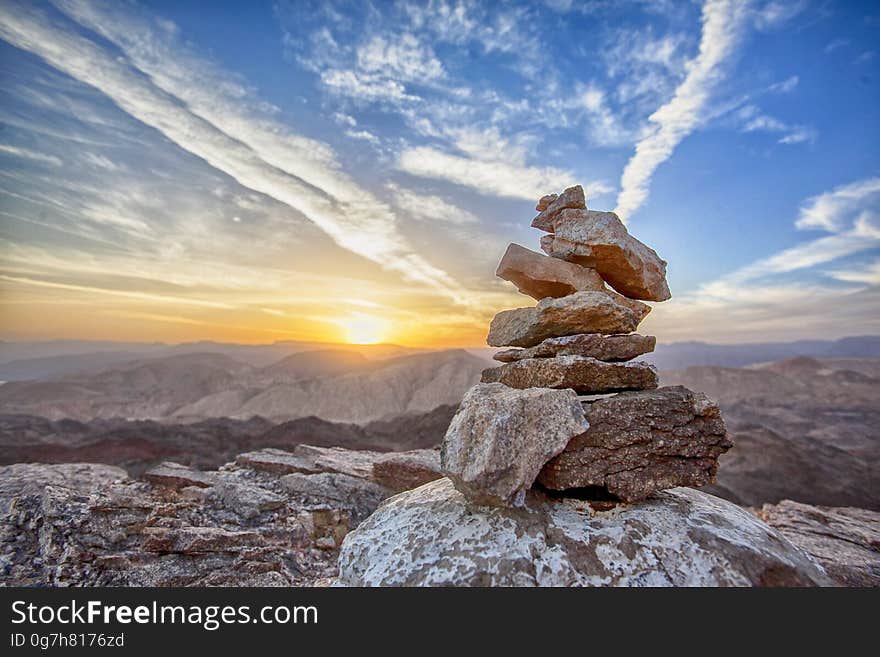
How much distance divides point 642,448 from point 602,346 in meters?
1.58

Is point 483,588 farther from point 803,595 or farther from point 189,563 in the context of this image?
point 189,563

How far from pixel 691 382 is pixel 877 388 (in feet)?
86.4

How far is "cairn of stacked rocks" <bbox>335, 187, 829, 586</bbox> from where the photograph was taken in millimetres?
4199

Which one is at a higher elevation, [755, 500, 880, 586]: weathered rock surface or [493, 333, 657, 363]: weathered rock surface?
[493, 333, 657, 363]: weathered rock surface

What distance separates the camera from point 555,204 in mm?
7320

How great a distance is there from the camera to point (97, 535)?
940 cm

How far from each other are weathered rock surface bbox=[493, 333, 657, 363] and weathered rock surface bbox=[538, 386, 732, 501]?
891mm

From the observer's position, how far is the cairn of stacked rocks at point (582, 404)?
4.74 meters

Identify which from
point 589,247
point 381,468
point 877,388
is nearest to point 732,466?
point 381,468

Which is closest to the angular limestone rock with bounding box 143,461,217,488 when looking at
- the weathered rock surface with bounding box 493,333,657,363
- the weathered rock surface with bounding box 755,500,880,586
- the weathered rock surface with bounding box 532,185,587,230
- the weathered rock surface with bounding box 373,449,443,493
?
the weathered rock surface with bounding box 373,449,443,493

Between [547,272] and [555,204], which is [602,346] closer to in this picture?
[547,272]

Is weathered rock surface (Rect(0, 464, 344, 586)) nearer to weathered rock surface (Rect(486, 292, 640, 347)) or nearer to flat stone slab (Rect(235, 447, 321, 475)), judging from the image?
flat stone slab (Rect(235, 447, 321, 475))

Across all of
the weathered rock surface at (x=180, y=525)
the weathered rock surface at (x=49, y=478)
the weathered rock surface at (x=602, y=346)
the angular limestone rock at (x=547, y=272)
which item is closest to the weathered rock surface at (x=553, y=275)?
the angular limestone rock at (x=547, y=272)

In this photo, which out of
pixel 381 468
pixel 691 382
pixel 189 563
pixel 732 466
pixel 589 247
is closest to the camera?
pixel 589 247
